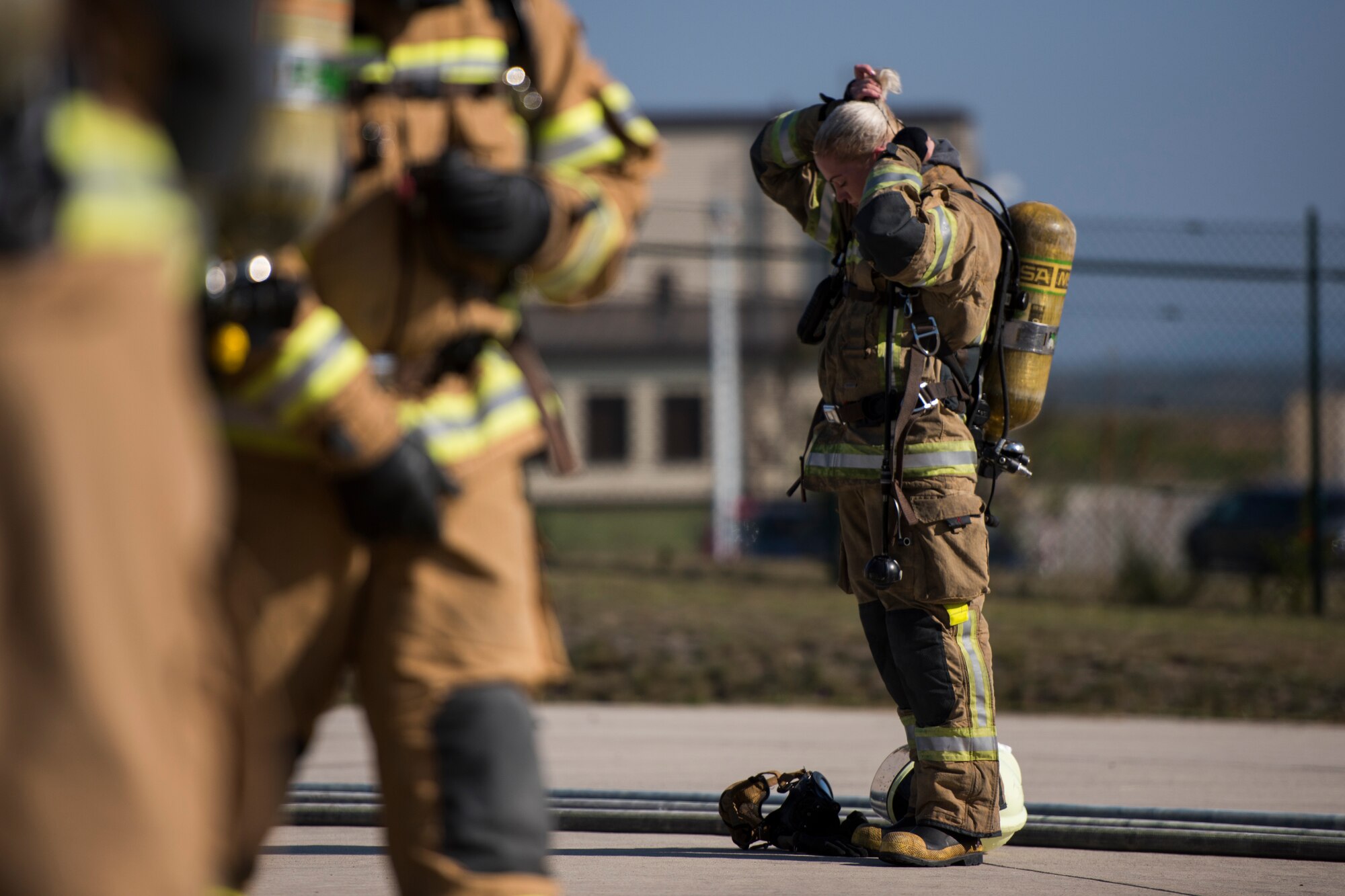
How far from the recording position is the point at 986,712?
390 cm

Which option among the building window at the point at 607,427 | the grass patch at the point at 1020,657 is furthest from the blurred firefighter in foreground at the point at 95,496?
the building window at the point at 607,427

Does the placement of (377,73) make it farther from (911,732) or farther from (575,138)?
(911,732)

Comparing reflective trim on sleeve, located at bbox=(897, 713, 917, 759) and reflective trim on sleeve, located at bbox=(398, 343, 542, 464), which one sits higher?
reflective trim on sleeve, located at bbox=(398, 343, 542, 464)

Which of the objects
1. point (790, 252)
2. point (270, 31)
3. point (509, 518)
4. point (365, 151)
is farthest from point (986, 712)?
point (790, 252)

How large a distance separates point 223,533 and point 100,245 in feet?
2.91

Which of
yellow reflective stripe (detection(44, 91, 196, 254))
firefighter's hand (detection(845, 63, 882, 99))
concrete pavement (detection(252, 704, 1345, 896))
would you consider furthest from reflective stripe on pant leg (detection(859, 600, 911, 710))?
yellow reflective stripe (detection(44, 91, 196, 254))

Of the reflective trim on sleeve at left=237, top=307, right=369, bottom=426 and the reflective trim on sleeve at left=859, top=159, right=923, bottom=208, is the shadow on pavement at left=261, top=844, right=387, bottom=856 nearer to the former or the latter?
the reflective trim on sleeve at left=859, top=159, right=923, bottom=208

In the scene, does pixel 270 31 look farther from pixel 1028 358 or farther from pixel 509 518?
pixel 1028 358

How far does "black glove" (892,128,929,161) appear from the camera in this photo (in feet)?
12.8

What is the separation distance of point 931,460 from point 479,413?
1.79 meters

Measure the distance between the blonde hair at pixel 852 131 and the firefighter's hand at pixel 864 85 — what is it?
5cm

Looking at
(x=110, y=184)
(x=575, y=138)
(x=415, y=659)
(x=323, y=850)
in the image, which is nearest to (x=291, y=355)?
(x=415, y=659)

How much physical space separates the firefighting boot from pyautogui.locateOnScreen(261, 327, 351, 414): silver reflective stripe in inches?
89.0

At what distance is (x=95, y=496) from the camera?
128 centimetres
